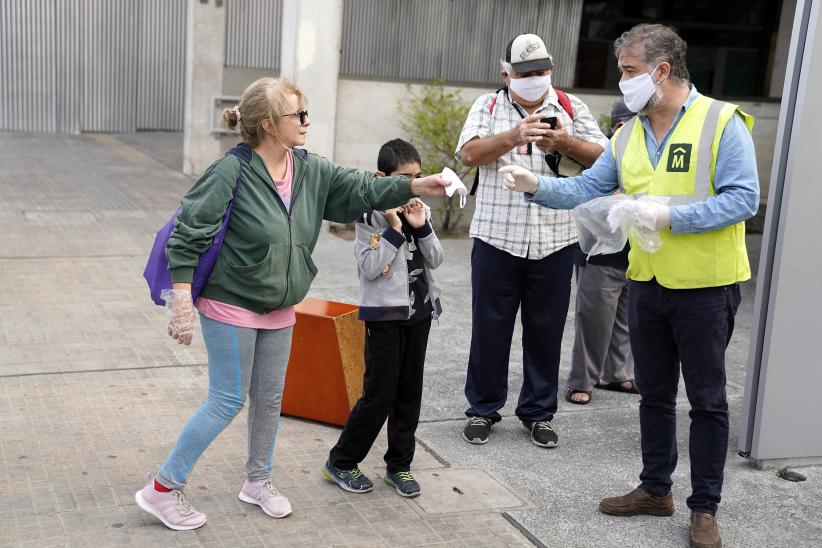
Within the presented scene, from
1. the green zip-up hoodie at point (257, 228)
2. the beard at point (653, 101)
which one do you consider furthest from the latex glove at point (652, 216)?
the green zip-up hoodie at point (257, 228)

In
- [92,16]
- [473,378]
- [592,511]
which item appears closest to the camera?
[592,511]

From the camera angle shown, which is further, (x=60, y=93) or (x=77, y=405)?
(x=60, y=93)

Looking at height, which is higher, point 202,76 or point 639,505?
point 202,76

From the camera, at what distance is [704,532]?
13.0 feet

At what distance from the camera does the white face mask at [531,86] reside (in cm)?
478

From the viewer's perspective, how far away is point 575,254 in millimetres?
5230

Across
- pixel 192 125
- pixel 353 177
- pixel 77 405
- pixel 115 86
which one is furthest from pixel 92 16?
pixel 353 177

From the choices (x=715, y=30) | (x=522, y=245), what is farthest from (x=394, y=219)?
(x=715, y=30)

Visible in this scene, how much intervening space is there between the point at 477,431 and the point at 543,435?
1.11ft

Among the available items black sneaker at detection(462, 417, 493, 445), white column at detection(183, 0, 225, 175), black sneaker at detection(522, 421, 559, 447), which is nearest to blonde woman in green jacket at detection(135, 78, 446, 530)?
black sneaker at detection(462, 417, 493, 445)

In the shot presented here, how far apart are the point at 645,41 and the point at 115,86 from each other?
683 inches

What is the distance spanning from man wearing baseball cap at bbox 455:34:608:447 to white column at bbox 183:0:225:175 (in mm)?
9611

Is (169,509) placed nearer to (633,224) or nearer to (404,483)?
(404,483)

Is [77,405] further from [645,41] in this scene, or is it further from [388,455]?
[645,41]
